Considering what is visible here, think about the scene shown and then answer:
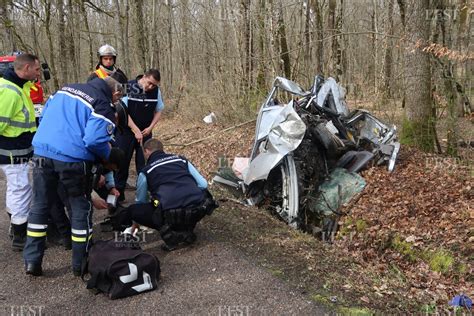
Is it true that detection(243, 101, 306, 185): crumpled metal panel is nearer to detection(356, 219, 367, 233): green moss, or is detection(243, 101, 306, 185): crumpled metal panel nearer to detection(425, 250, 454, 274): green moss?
detection(356, 219, 367, 233): green moss

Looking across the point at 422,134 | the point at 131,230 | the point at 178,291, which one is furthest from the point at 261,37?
the point at 178,291

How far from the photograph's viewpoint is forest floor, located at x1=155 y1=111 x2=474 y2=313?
4293 millimetres

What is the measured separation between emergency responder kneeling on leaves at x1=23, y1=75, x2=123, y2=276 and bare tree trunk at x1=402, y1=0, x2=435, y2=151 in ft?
19.8

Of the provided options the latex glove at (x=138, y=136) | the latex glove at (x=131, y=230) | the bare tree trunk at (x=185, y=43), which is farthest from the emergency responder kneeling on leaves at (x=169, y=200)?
the bare tree trunk at (x=185, y=43)

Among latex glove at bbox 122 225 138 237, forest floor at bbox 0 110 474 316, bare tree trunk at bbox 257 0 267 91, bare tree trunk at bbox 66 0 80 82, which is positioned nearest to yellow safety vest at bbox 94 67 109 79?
forest floor at bbox 0 110 474 316

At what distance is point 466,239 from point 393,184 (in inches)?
67.0

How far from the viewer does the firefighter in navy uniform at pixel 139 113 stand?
6293 millimetres

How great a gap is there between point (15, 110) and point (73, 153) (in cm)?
106

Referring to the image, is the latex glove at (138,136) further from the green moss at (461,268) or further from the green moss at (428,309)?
the green moss at (461,268)

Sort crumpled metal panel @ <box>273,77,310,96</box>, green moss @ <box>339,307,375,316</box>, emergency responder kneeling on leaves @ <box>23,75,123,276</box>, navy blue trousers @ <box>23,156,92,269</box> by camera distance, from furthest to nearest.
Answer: crumpled metal panel @ <box>273,77,310,96</box>, navy blue trousers @ <box>23,156,92,269</box>, emergency responder kneeling on leaves @ <box>23,75,123,276</box>, green moss @ <box>339,307,375,316</box>

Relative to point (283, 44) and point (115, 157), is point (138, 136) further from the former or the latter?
point (283, 44)

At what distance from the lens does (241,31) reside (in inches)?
527

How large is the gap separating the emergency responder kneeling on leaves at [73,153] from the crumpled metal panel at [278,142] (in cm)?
248

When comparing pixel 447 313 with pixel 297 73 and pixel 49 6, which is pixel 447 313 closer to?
pixel 297 73
